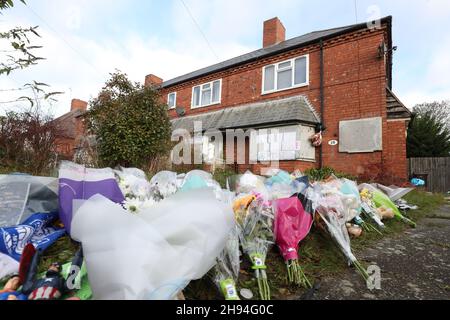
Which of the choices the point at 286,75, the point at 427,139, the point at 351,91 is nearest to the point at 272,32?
the point at 286,75

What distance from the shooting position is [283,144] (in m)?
8.54

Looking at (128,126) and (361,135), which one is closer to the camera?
(128,126)

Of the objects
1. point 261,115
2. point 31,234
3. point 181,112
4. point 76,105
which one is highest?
point 76,105

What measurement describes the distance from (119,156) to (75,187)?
4.50m

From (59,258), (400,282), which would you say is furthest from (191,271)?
(400,282)

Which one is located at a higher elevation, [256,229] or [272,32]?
[272,32]

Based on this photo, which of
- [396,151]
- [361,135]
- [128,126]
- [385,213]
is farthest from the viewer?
[361,135]

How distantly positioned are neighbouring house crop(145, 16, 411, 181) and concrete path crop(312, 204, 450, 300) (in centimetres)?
545

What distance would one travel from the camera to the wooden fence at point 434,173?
417 inches

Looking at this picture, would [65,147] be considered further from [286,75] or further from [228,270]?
[286,75]

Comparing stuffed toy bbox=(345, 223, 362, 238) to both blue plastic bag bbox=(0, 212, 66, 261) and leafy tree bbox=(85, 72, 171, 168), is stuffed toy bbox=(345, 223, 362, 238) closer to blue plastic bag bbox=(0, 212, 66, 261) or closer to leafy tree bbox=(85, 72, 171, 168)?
blue plastic bag bbox=(0, 212, 66, 261)

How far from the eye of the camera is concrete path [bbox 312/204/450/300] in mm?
1327

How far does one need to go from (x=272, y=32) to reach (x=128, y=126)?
1000 centimetres

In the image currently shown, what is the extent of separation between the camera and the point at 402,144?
736 cm
